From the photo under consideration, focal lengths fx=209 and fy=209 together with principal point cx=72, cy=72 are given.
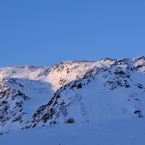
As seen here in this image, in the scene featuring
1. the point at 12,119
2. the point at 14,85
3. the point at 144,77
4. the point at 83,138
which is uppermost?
the point at 14,85

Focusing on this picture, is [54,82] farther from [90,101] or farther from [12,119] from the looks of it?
[90,101]

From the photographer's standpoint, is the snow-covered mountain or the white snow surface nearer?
the white snow surface

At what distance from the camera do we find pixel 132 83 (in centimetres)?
3319

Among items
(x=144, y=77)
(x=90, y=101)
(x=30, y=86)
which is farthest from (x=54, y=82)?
(x=90, y=101)

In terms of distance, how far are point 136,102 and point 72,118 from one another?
9.08 metres

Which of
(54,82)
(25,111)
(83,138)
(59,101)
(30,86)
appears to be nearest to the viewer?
(83,138)

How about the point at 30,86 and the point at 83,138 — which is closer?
the point at 83,138

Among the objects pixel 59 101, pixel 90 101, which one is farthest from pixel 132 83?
pixel 59 101

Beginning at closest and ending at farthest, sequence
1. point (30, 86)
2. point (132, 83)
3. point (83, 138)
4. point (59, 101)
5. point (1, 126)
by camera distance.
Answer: point (83, 138) → point (59, 101) → point (132, 83) → point (1, 126) → point (30, 86)

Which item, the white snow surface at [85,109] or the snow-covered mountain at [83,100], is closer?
the white snow surface at [85,109]

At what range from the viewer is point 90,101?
27719 mm

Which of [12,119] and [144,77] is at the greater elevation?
[144,77]

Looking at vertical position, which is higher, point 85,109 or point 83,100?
point 83,100

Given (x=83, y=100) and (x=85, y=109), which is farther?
(x=83, y=100)
